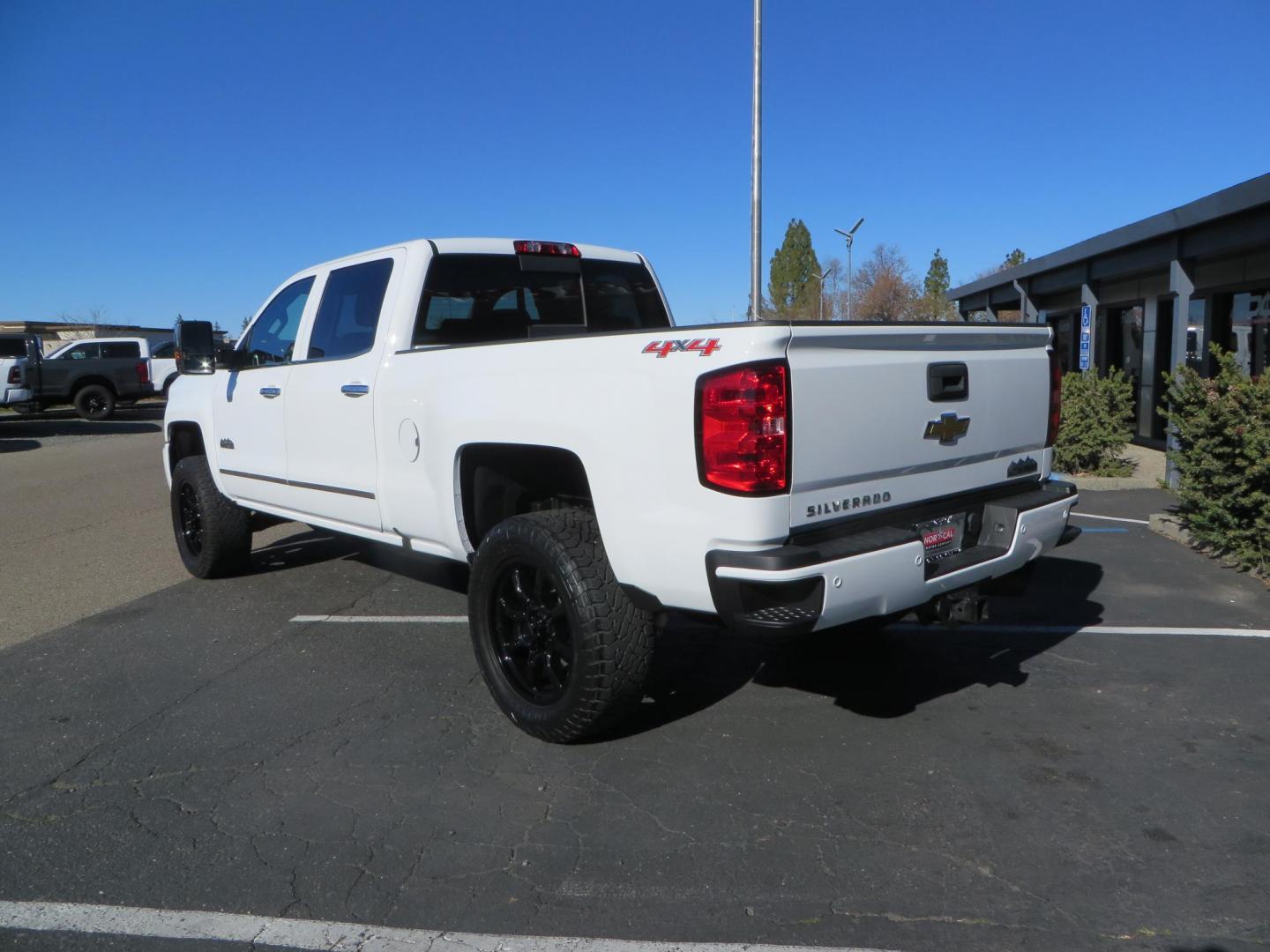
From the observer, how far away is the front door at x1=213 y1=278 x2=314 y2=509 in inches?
230

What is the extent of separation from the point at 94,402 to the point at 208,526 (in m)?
22.7

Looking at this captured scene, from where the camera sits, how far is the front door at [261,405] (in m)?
5.84

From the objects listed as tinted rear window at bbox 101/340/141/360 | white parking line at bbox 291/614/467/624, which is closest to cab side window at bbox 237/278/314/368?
white parking line at bbox 291/614/467/624

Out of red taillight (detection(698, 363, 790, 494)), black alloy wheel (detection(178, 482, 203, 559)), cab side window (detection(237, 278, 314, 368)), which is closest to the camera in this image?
red taillight (detection(698, 363, 790, 494))

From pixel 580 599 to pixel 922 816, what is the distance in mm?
1419

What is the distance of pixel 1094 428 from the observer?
1118 cm

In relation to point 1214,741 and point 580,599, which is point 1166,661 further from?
point 580,599

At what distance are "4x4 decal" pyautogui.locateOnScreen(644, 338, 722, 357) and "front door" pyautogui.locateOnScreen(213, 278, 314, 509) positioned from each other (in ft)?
10.0

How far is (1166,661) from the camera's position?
4996 mm

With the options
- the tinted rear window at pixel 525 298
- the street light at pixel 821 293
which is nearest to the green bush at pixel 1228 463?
the tinted rear window at pixel 525 298

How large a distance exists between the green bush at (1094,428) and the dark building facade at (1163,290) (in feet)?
1.51

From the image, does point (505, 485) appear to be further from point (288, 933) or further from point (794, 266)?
point (794, 266)

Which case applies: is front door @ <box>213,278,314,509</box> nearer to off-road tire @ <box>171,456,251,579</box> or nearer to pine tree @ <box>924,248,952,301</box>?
off-road tire @ <box>171,456,251,579</box>

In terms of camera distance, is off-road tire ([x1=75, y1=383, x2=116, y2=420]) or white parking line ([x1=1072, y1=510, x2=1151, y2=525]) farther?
off-road tire ([x1=75, y1=383, x2=116, y2=420])
